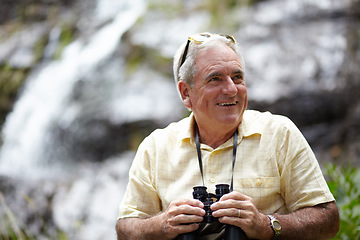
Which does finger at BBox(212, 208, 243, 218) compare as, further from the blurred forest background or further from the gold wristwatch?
the blurred forest background

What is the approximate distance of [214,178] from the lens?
90.4 inches

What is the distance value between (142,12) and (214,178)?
5.54 meters

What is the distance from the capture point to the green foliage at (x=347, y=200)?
319 cm

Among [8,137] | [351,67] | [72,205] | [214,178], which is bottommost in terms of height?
[72,205]

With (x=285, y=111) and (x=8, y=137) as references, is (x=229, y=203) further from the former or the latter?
(x=8, y=137)

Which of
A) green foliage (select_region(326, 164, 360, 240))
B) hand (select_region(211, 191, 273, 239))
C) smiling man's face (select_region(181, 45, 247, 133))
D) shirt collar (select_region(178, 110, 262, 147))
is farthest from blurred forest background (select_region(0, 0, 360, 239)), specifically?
hand (select_region(211, 191, 273, 239))

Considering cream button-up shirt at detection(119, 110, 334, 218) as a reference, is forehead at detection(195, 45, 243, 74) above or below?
above

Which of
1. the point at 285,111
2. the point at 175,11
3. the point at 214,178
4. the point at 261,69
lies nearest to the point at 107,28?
the point at 175,11

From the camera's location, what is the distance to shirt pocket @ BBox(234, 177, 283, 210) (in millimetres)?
2213

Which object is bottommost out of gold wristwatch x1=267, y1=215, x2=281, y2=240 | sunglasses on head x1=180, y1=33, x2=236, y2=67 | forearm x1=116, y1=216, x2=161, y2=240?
forearm x1=116, y1=216, x2=161, y2=240

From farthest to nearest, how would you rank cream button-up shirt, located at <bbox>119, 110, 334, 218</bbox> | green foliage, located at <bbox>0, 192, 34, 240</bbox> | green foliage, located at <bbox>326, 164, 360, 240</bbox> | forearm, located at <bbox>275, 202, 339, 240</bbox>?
green foliage, located at <bbox>0, 192, 34, 240</bbox> → green foliage, located at <bbox>326, 164, 360, 240</bbox> → cream button-up shirt, located at <bbox>119, 110, 334, 218</bbox> → forearm, located at <bbox>275, 202, 339, 240</bbox>

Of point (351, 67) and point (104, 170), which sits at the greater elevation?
point (351, 67)

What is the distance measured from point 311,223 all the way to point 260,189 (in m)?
0.27

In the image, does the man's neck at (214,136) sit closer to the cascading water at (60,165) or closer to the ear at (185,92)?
the ear at (185,92)
